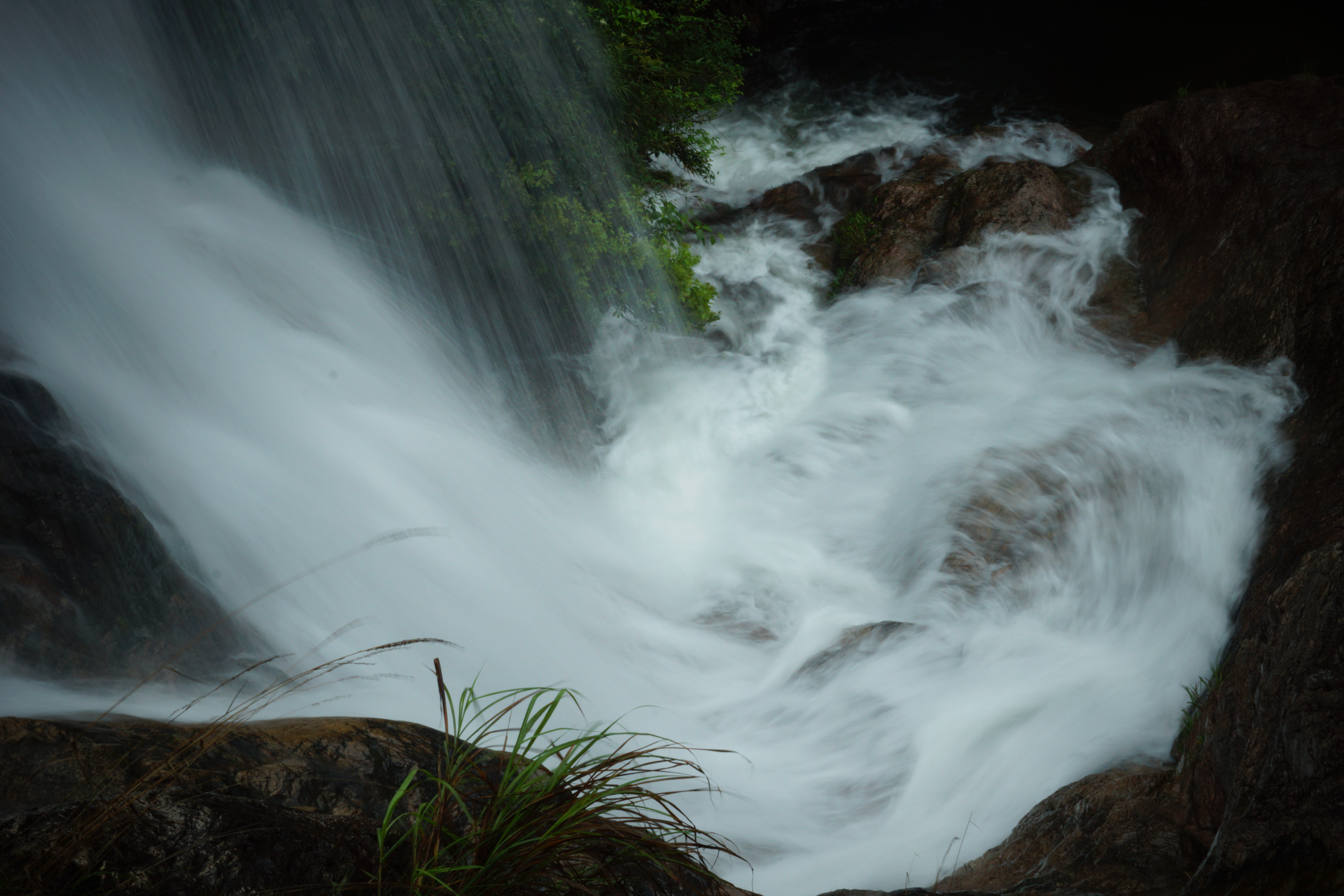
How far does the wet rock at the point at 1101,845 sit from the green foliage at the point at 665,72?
5822mm

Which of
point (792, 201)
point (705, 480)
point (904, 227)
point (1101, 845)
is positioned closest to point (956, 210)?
point (904, 227)

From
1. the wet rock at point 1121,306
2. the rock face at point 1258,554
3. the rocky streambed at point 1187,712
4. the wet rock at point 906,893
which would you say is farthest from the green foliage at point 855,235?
the wet rock at point 906,893

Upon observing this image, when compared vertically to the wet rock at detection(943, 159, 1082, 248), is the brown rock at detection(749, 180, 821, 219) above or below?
above

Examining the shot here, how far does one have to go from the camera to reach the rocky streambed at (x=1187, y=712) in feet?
6.00

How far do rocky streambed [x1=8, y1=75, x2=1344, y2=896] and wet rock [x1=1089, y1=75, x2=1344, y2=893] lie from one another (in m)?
0.01

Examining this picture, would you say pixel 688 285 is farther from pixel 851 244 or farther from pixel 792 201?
pixel 792 201

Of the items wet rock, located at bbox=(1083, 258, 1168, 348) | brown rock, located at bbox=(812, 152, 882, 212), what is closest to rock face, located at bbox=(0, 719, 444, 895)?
wet rock, located at bbox=(1083, 258, 1168, 348)

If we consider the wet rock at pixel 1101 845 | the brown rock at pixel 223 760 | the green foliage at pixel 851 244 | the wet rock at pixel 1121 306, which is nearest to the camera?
the brown rock at pixel 223 760

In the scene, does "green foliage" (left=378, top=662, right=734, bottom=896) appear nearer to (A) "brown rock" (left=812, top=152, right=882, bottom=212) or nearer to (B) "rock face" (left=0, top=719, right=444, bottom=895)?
(B) "rock face" (left=0, top=719, right=444, bottom=895)

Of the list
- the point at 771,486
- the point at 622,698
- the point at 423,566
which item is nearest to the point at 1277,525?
the point at 771,486

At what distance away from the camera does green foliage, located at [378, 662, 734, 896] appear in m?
1.77

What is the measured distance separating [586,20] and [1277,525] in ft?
19.4

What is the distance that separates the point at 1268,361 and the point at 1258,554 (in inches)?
68.2

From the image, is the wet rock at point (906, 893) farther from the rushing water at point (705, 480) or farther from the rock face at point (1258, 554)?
the rushing water at point (705, 480)
